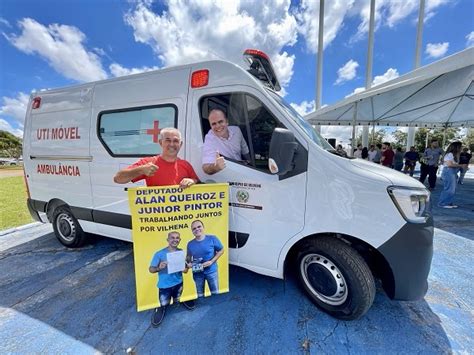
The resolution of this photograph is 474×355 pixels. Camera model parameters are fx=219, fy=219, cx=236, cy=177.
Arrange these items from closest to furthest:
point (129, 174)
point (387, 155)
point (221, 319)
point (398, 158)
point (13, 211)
A: 1. point (129, 174)
2. point (221, 319)
3. point (13, 211)
4. point (387, 155)
5. point (398, 158)

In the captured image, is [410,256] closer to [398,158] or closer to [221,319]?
[221,319]

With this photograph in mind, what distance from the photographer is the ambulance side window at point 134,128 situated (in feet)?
8.02

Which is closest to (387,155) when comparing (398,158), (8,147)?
(398,158)

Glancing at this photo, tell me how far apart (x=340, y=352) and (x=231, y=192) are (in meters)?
1.58

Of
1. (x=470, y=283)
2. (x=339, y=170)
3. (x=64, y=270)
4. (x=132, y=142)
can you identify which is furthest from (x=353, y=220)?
(x=64, y=270)

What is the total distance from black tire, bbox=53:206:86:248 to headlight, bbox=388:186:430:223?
3.99 meters

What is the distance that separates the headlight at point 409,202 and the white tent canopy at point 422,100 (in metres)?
4.21

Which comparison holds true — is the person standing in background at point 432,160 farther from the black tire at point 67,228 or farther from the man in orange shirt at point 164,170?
the black tire at point 67,228

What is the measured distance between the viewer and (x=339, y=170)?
5.96 ft

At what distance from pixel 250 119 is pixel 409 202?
1.51 metres

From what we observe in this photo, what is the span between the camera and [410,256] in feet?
5.79

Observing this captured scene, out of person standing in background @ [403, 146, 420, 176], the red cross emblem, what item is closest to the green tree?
the red cross emblem

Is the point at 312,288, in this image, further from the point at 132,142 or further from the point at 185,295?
the point at 132,142

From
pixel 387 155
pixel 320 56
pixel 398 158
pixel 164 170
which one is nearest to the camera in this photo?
pixel 164 170
